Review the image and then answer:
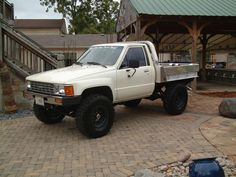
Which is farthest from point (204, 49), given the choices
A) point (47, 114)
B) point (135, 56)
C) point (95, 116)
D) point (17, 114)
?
point (95, 116)

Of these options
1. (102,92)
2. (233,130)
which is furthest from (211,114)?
(102,92)

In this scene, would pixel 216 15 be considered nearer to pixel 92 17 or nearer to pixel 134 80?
pixel 134 80

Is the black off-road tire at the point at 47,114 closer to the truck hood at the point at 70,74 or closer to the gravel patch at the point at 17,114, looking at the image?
the truck hood at the point at 70,74

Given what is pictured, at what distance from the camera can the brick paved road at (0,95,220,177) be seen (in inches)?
237

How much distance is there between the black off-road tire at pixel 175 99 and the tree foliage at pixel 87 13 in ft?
130

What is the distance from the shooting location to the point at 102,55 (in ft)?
29.8

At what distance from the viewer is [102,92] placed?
27.0 feet

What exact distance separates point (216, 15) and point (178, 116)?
674 cm

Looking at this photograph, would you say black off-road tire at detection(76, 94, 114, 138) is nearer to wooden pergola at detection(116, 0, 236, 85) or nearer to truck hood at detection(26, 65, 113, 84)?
truck hood at detection(26, 65, 113, 84)

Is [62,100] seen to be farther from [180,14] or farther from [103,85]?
[180,14]

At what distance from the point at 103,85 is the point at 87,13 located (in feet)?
140

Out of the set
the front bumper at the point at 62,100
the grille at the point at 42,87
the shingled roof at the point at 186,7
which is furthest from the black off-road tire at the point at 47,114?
the shingled roof at the point at 186,7

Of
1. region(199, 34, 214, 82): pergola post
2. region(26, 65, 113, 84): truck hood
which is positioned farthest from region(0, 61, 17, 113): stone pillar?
region(199, 34, 214, 82): pergola post

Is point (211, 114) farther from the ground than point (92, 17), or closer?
closer
